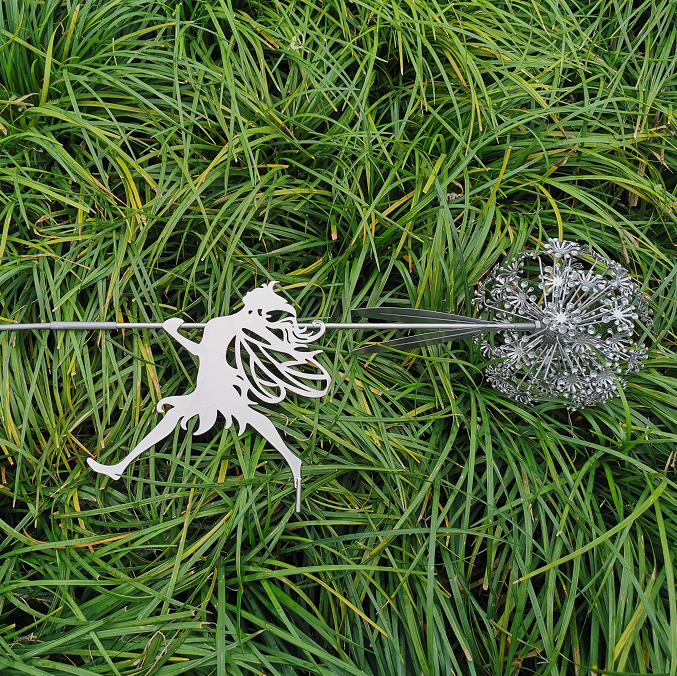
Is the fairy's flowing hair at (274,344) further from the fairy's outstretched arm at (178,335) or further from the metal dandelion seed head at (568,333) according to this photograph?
the metal dandelion seed head at (568,333)

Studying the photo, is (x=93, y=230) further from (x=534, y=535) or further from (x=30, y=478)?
(x=534, y=535)

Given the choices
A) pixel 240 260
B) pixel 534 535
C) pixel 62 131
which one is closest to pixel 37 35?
pixel 62 131

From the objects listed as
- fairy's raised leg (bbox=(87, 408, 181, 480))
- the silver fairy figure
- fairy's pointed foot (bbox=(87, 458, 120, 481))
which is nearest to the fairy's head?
the silver fairy figure

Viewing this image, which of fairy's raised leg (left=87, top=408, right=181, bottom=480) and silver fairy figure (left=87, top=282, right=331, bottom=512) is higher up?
silver fairy figure (left=87, top=282, right=331, bottom=512)

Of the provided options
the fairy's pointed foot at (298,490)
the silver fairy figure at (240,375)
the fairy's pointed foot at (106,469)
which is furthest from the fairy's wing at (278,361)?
the fairy's pointed foot at (106,469)

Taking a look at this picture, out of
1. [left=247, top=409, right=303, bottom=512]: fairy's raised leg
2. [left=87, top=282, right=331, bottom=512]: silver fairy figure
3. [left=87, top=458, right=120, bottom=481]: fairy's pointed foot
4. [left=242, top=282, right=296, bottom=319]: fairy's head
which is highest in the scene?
[left=242, top=282, right=296, bottom=319]: fairy's head

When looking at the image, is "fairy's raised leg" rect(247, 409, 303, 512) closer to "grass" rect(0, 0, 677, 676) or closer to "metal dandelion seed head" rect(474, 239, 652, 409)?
"grass" rect(0, 0, 677, 676)
